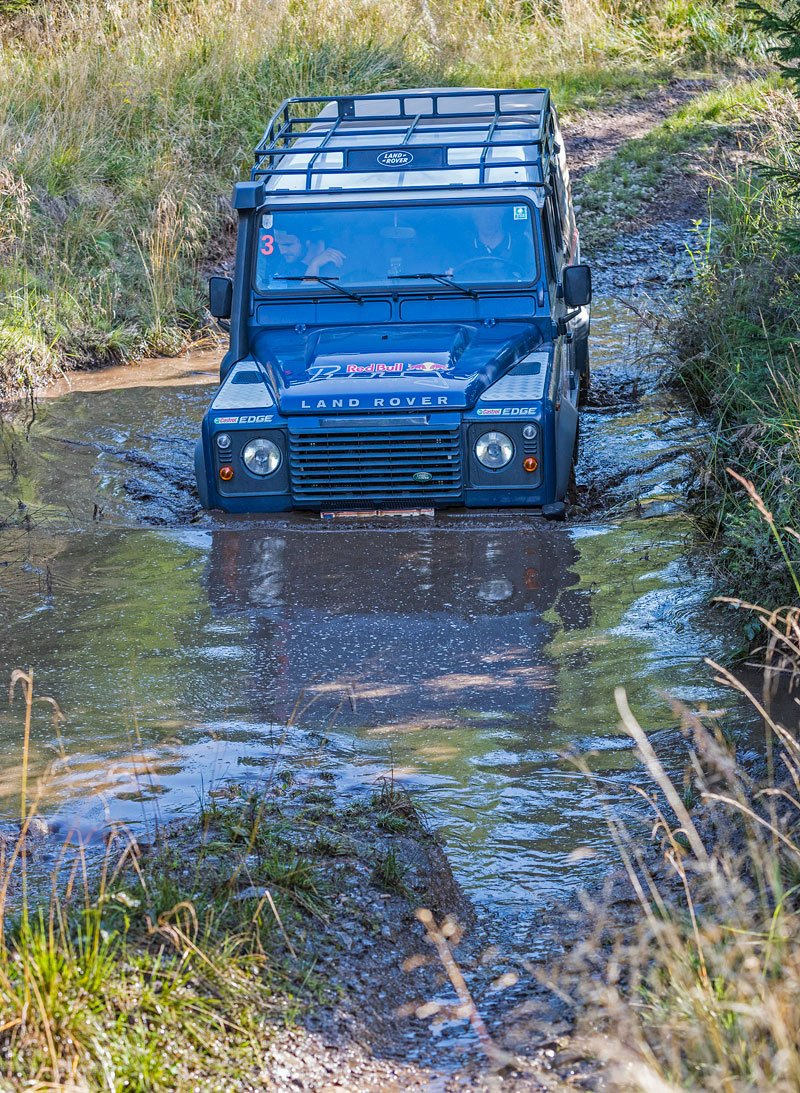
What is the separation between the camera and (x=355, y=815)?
3.69 metres

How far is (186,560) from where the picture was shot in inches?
243

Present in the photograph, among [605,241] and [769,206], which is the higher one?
[769,206]

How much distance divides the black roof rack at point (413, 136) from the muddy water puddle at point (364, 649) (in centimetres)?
190

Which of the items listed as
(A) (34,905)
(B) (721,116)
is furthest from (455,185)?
(B) (721,116)

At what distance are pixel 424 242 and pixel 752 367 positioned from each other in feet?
6.09

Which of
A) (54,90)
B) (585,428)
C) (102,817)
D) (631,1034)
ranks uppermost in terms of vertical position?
(54,90)

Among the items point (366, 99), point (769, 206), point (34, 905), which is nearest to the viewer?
point (34, 905)

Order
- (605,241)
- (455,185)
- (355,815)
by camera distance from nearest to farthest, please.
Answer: (355,815), (455,185), (605,241)

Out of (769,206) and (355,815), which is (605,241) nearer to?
(769,206)

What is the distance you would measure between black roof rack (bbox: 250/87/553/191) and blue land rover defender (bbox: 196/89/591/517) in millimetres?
18

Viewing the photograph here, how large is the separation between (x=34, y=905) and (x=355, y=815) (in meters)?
0.93

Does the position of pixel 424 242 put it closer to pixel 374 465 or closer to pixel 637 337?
pixel 374 465

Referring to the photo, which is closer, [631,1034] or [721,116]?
[631,1034]

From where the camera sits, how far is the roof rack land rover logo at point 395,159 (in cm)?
709
